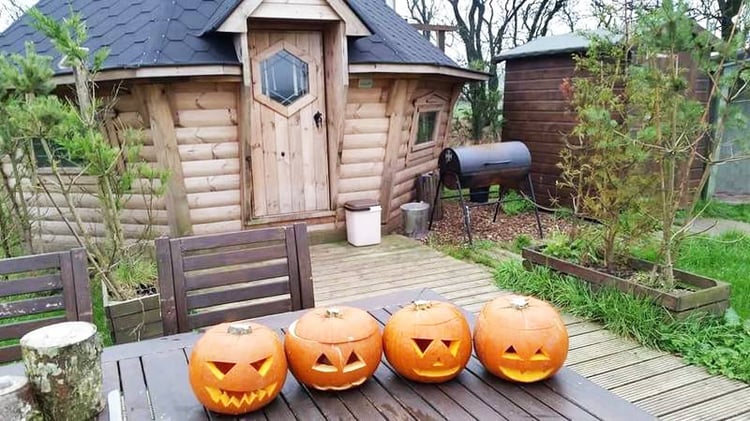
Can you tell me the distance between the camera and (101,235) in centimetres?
542

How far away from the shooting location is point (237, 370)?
1325mm

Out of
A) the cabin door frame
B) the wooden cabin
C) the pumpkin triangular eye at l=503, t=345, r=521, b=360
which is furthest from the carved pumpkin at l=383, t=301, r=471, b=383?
the cabin door frame

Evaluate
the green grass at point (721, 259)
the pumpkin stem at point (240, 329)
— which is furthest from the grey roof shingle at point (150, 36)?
the green grass at point (721, 259)

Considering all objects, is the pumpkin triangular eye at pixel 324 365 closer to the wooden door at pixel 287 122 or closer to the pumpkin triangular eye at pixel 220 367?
the pumpkin triangular eye at pixel 220 367

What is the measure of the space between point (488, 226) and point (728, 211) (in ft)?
10.6

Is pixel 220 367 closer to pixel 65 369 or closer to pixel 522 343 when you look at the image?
pixel 65 369

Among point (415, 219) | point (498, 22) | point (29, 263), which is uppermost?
point (498, 22)

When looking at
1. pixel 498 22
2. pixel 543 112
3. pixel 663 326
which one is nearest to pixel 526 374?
pixel 663 326

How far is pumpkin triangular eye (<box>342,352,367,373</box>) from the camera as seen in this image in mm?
1415

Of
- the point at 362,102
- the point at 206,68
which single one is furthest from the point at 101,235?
the point at 362,102

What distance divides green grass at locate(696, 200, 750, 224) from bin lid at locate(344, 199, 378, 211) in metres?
4.30

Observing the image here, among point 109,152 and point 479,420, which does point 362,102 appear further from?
point 479,420

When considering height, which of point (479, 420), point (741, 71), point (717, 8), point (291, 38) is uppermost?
point (717, 8)

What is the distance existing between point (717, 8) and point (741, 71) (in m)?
7.77
